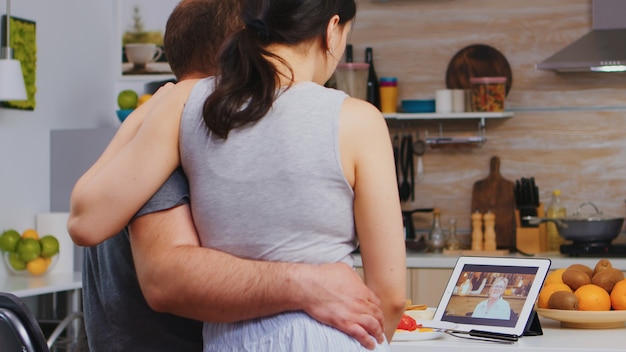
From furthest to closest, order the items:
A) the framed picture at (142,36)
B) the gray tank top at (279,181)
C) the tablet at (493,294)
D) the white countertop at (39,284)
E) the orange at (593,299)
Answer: the framed picture at (142,36) → the white countertop at (39,284) → the orange at (593,299) → the tablet at (493,294) → the gray tank top at (279,181)

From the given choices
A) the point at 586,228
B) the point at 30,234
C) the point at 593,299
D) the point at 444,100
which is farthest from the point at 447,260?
the point at 593,299

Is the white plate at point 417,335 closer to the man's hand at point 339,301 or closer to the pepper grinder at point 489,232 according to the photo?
the man's hand at point 339,301

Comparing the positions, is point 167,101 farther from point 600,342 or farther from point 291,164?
point 600,342

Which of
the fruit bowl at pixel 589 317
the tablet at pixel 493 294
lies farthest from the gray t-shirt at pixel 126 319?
the fruit bowl at pixel 589 317

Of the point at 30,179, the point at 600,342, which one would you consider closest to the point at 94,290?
the point at 600,342

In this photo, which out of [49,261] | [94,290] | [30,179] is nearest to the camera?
[94,290]

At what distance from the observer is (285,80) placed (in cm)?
129

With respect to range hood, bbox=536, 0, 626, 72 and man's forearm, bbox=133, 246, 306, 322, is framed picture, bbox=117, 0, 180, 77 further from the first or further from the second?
man's forearm, bbox=133, 246, 306, 322

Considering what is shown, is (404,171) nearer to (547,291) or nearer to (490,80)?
(490,80)

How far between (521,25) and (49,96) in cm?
222

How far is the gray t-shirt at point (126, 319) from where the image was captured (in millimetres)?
1485

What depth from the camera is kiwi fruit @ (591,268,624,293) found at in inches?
87.4

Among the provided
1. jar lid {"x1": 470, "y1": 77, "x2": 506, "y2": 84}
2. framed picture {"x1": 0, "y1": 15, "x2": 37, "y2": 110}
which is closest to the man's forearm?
framed picture {"x1": 0, "y1": 15, "x2": 37, "y2": 110}

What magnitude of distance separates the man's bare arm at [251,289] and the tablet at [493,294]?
0.85 m
